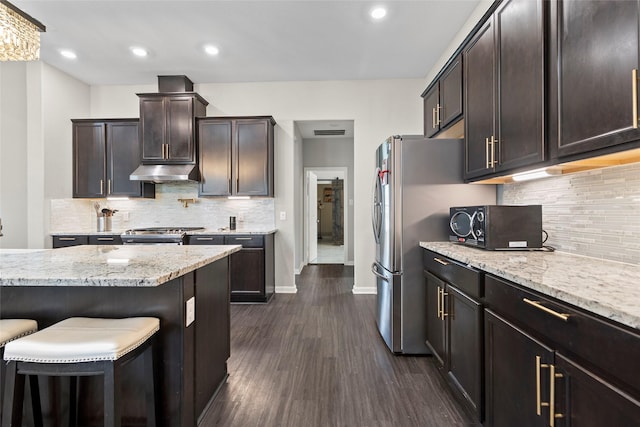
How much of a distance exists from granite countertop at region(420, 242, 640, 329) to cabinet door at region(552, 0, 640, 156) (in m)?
0.53

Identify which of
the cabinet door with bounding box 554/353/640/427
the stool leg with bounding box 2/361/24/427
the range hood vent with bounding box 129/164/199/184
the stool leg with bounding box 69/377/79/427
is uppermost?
the range hood vent with bounding box 129/164/199/184

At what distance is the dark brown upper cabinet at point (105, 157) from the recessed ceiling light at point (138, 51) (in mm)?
884

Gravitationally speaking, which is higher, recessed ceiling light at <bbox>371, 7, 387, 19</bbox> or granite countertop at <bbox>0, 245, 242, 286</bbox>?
recessed ceiling light at <bbox>371, 7, 387, 19</bbox>

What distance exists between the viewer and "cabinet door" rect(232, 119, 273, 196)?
392cm

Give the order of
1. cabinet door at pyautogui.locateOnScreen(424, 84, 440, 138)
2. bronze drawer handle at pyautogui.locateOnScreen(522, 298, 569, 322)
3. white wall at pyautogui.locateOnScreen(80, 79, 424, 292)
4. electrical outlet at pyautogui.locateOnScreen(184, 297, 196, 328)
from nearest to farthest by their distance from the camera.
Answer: bronze drawer handle at pyautogui.locateOnScreen(522, 298, 569, 322) < electrical outlet at pyautogui.locateOnScreen(184, 297, 196, 328) < cabinet door at pyautogui.locateOnScreen(424, 84, 440, 138) < white wall at pyautogui.locateOnScreen(80, 79, 424, 292)

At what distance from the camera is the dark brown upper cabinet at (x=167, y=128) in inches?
151

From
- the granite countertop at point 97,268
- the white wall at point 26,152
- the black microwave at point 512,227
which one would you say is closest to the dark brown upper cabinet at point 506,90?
the black microwave at point 512,227

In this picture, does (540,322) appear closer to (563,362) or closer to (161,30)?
(563,362)

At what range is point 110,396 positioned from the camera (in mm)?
1088

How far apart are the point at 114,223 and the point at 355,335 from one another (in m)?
3.92

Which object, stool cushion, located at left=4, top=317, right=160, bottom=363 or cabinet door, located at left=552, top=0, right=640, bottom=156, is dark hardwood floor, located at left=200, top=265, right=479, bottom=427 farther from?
cabinet door, located at left=552, top=0, right=640, bottom=156

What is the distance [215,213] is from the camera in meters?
4.29

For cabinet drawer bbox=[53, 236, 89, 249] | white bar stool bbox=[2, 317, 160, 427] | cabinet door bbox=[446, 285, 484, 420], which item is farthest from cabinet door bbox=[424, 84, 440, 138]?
cabinet drawer bbox=[53, 236, 89, 249]

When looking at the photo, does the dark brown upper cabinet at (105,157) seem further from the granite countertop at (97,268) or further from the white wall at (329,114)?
the granite countertop at (97,268)
